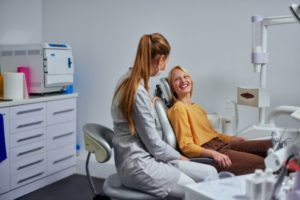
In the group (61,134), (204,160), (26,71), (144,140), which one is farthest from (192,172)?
(26,71)

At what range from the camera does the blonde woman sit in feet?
5.85

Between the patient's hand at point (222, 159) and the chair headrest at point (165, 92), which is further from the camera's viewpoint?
the chair headrest at point (165, 92)

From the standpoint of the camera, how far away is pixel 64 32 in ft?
12.4

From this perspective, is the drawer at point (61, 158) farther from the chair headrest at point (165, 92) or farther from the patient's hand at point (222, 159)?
the patient's hand at point (222, 159)

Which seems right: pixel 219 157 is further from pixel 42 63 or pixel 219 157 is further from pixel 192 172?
pixel 42 63

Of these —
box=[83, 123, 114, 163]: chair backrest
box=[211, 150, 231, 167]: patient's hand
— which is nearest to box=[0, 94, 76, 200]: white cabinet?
box=[83, 123, 114, 163]: chair backrest

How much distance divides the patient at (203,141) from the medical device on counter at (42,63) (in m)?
1.22

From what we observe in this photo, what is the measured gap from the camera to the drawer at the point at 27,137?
2.87 m

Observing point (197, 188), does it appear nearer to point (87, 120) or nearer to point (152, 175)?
point (152, 175)

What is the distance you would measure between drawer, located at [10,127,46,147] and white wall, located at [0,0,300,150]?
25.9 inches

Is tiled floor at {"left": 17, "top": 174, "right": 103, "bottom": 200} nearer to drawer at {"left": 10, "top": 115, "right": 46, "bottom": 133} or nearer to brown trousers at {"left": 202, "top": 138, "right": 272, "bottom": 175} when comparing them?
drawer at {"left": 10, "top": 115, "right": 46, "bottom": 133}

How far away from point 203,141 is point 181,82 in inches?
16.7

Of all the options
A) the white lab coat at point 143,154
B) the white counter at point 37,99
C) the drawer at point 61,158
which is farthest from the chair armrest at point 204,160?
the drawer at point 61,158

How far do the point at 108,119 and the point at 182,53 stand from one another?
1.02m
